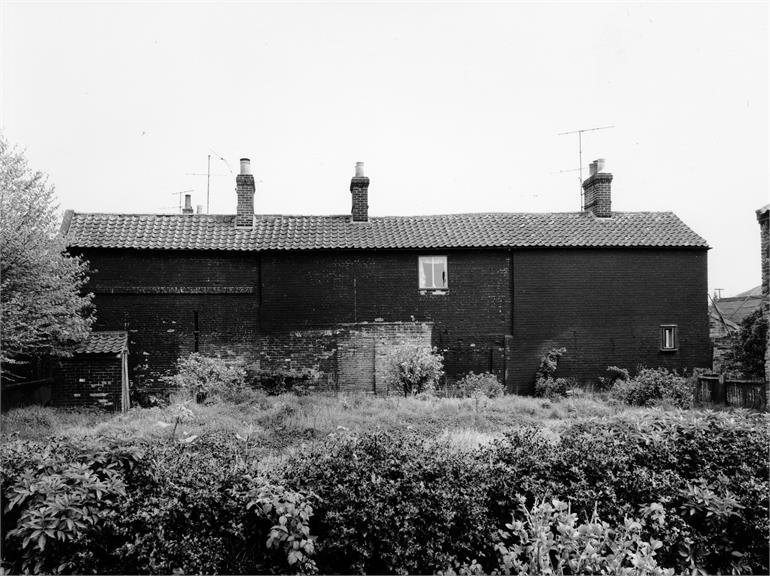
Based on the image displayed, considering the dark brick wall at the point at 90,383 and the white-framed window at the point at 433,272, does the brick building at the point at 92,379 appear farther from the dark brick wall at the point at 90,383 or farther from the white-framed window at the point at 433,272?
the white-framed window at the point at 433,272

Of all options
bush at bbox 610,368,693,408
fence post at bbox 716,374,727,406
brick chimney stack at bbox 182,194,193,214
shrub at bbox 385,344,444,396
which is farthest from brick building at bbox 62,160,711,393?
brick chimney stack at bbox 182,194,193,214

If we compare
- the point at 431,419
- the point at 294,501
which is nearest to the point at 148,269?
the point at 431,419

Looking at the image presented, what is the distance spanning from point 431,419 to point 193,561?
8203mm

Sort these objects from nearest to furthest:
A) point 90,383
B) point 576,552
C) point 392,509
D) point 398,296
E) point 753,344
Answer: point 576,552 → point 392,509 → point 90,383 → point 753,344 → point 398,296

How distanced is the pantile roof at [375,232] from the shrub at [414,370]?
13.2 feet

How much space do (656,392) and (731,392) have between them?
272 centimetres

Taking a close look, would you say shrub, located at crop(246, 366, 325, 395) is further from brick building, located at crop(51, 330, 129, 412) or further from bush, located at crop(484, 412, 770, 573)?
bush, located at crop(484, 412, 770, 573)

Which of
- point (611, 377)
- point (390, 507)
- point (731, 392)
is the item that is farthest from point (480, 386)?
point (390, 507)

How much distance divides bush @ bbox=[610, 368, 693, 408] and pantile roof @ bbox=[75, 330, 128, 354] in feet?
52.1

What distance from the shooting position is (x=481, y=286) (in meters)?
19.9

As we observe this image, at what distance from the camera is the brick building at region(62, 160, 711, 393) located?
63.0ft

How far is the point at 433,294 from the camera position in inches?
779

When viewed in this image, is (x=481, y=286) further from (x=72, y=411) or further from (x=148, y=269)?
(x=72, y=411)

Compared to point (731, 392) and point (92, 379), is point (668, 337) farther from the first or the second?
point (92, 379)
